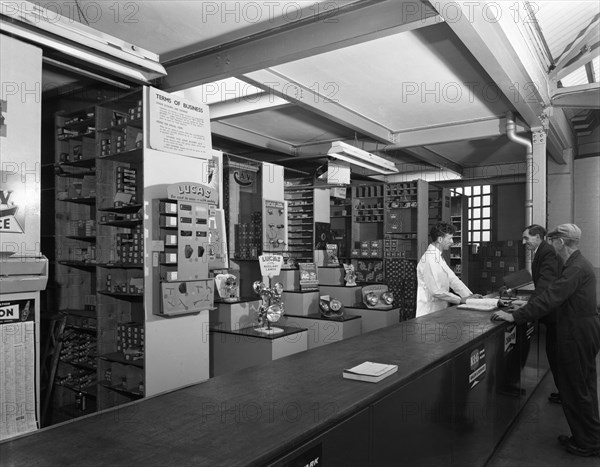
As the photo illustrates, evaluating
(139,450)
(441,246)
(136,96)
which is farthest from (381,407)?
(136,96)

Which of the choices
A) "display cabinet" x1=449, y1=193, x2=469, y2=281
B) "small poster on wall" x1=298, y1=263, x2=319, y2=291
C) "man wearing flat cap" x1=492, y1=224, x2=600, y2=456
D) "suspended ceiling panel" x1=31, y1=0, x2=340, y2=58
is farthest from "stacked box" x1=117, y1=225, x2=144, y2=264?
"display cabinet" x1=449, y1=193, x2=469, y2=281

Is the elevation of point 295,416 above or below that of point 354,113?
below

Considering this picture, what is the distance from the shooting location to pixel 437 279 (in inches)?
177

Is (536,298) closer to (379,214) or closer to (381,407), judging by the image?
(381,407)

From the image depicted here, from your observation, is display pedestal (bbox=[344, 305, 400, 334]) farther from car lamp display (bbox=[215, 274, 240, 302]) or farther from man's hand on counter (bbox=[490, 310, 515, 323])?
man's hand on counter (bbox=[490, 310, 515, 323])

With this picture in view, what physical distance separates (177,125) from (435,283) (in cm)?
276

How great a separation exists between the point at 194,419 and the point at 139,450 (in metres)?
0.26

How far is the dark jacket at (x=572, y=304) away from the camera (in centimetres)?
330

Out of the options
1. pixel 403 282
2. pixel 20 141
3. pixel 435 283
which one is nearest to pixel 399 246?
pixel 403 282

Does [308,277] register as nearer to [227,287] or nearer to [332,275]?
[332,275]

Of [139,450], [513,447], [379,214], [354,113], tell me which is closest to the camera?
[139,450]

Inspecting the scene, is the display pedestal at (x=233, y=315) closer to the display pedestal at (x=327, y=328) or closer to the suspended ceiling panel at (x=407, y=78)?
the display pedestal at (x=327, y=328)

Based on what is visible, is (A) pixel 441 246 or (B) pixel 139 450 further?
(A) pixel 441 246

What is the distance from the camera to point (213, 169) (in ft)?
17.6
